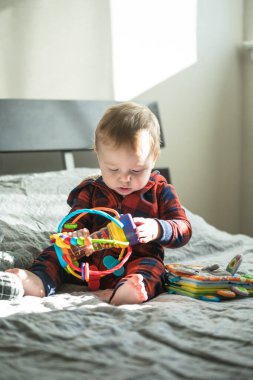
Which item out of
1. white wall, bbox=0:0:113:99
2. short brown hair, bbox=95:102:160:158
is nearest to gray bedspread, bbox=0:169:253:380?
short brown hair, bbox=95:102:160:158

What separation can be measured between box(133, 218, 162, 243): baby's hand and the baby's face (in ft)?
0.38

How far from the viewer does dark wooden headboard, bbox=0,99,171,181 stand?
7.03 ft

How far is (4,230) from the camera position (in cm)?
163

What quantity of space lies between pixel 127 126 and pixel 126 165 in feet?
0.33

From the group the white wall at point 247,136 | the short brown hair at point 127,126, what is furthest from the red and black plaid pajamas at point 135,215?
the white wall at point 247,136

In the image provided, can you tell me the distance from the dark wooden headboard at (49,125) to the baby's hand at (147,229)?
0.95 meters

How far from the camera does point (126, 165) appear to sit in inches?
54.6

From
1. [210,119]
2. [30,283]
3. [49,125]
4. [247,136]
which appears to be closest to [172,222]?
[30,283]

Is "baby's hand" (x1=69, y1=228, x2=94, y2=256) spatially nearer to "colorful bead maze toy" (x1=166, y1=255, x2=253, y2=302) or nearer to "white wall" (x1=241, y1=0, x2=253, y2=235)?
"colorful bead maze toy" (x1=166, y1=255, x2=253, y2=302)

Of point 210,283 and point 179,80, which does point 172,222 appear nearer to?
point 210,283

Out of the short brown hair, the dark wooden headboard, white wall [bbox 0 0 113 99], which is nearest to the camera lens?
the short brown hair

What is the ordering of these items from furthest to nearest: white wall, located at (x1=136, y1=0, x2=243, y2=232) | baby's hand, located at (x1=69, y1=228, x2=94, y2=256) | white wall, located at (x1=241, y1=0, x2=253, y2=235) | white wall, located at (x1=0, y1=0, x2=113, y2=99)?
white wall, located at (x1=241, y1=0, x2=253, y2=235) → white wall, located at (x1=136, y1=0, x2=243, y2=232) → white wall, located at (x1=0, y1=0, x2=113, y2=99) → baby's hand, located at (x1=69, y1=228, x2=94, y2=256)

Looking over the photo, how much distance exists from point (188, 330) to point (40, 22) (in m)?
1.74

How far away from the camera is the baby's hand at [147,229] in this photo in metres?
1.33
